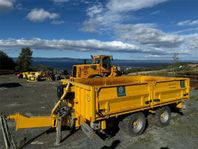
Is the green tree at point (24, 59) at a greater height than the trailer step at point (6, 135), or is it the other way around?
the green tree at point (24, 59)

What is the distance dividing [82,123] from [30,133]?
2145 millimetres

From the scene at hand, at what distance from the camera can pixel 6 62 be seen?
4612 centimetres

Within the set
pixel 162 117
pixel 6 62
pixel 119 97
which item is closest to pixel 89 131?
pixel 119 97

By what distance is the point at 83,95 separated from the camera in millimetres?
6562

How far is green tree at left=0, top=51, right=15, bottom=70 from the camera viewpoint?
149ft

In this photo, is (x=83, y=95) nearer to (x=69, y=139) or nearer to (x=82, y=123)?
(x=82, y=123)

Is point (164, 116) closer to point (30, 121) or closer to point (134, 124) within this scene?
point (134, 124)

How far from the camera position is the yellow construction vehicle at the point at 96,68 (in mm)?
17297

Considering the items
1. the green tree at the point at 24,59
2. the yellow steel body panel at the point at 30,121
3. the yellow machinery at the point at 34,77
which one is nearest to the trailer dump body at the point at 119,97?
the yellow steel body panel at the point at 30,121

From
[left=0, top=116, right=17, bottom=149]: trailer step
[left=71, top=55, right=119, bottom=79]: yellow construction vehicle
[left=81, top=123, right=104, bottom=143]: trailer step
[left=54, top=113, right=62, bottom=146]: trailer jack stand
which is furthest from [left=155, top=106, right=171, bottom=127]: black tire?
[left=71, top=55, right=119, bottom=79]: yellow construction vehicle

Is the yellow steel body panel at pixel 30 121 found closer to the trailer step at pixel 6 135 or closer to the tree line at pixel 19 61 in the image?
the trailer step at pixel 6 135

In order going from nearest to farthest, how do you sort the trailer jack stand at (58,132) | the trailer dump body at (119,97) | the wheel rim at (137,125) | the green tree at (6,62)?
the trailer dump body at (119,97) → the trailer jack stand at (58,132) → the wheel rim at (137,125) → the green tree at (6,62)

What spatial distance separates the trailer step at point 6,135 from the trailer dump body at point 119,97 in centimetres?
205

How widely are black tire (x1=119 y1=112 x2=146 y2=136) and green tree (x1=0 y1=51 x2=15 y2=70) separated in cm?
4283
